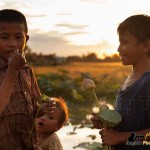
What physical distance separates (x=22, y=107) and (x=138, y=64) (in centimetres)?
68

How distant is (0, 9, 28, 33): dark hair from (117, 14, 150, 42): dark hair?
0.56 metres

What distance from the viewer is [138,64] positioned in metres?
2.50

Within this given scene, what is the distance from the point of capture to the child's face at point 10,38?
103 inches

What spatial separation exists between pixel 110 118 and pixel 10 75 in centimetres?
53

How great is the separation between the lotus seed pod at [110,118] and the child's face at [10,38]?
0.58 m

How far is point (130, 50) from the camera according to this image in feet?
8.16

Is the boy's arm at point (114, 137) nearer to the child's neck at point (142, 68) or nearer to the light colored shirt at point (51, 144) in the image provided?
the child's neck at point (142, 68)

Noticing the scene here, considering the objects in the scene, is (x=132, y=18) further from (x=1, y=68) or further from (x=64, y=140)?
(x=64, y=140)

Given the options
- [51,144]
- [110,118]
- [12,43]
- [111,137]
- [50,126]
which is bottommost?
[51,144]

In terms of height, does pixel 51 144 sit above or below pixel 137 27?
below

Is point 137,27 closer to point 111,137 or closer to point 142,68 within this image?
point 142,68

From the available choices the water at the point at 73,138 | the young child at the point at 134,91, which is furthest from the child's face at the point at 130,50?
the water at the point at 73,138

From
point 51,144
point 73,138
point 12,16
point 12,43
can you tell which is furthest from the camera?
point 73,138

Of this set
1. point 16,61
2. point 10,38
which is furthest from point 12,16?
point 16,61
